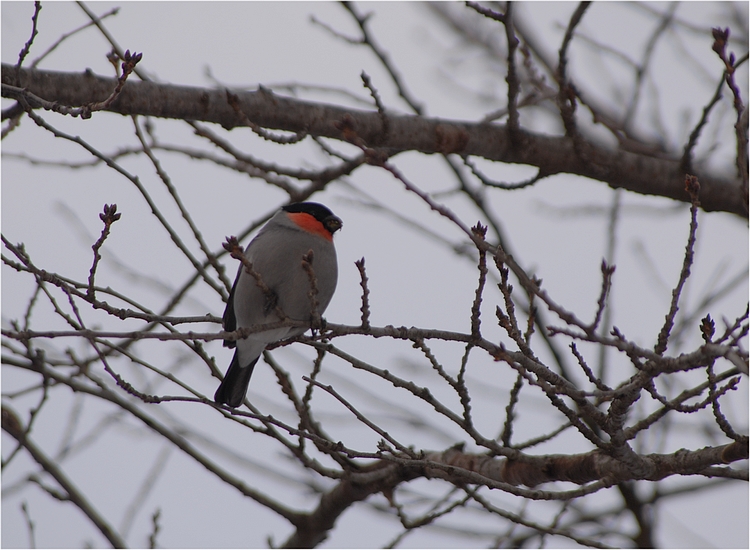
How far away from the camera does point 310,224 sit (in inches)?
180

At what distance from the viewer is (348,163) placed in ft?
14.4

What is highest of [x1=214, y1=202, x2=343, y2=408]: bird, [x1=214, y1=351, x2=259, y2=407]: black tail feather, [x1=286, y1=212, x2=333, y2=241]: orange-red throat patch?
[x1=286, y1=212, x2=333, y2=241]: orange-red throat patch

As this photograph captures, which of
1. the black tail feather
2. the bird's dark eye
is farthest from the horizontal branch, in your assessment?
the black tail feather

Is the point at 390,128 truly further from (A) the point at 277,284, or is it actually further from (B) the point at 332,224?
(A) the point at 277,284

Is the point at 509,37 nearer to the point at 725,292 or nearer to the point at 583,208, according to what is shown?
the point at 725,292

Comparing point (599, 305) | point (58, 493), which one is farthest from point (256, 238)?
point (599, 305)

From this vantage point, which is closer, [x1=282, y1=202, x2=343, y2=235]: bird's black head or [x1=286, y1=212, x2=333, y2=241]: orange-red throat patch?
[x1=286, y1=212, x2=333, y2=241]: orange-red throat patch

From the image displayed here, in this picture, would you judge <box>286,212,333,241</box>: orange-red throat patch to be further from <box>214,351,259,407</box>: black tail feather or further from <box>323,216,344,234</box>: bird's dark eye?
<box>214,351,259,407</box>: black tail feather

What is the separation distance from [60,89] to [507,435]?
257 centimetres

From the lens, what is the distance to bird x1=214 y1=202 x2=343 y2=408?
4.07 m

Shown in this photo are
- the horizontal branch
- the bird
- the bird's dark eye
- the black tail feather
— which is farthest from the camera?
the bird's dark eye

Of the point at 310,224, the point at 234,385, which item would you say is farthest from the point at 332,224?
the point at 234,385

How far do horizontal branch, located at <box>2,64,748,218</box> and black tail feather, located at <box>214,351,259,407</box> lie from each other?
146 cm

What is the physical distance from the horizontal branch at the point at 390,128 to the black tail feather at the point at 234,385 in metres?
1.46
